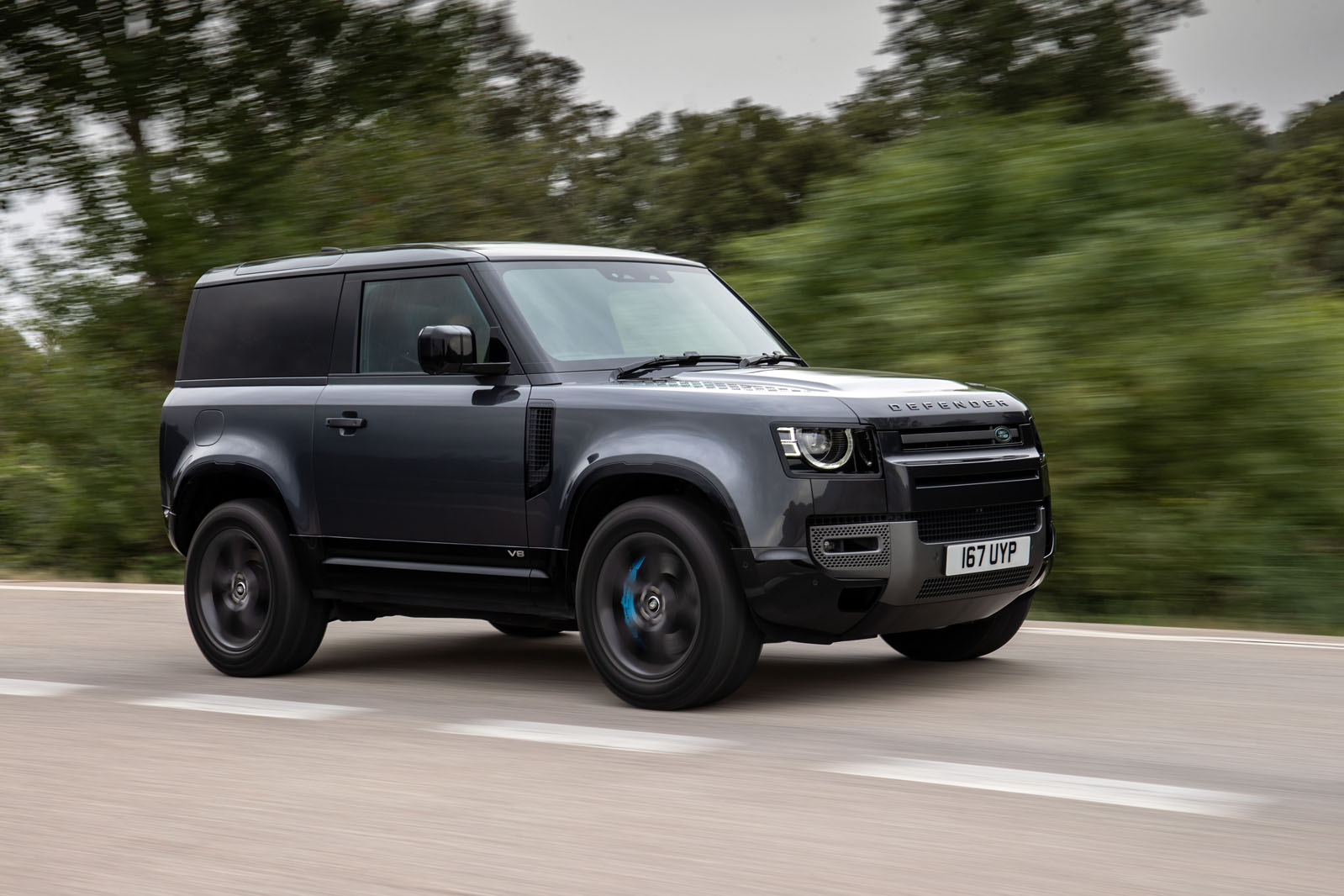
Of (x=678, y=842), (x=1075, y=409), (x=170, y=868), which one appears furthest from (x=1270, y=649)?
(x=170, y=868)

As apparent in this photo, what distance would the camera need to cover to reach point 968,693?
636 cm

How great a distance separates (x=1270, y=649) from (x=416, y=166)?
1172cm

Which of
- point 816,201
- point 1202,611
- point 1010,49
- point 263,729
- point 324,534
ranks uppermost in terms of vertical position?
point 1010,49

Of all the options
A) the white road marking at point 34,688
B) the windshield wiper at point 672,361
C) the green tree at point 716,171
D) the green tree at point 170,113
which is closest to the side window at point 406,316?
the windshield wiper at point 672,361

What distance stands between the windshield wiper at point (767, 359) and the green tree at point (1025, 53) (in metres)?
9.43

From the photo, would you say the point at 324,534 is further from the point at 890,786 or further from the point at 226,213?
the point at 226,213

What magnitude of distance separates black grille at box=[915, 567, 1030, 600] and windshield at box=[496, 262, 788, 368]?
5.01ft

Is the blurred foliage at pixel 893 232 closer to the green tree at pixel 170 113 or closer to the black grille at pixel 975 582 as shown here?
the green tree at pixel 170 113

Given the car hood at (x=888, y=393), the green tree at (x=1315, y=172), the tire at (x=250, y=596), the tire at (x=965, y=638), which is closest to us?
the car hood at (x=888, y=393)

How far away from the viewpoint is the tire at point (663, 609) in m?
5.84

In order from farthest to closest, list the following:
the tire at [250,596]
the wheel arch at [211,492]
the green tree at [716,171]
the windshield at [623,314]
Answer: the green tree at [716,171] < the wheel arch at [211,492] < the tire at [250,596] < the windshield at [623,314]

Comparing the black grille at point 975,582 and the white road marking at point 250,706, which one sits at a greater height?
the black grille at point 975,582

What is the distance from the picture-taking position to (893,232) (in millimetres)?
11898

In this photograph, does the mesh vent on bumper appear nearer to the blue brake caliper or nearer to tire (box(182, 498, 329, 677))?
the blue brake caliper
